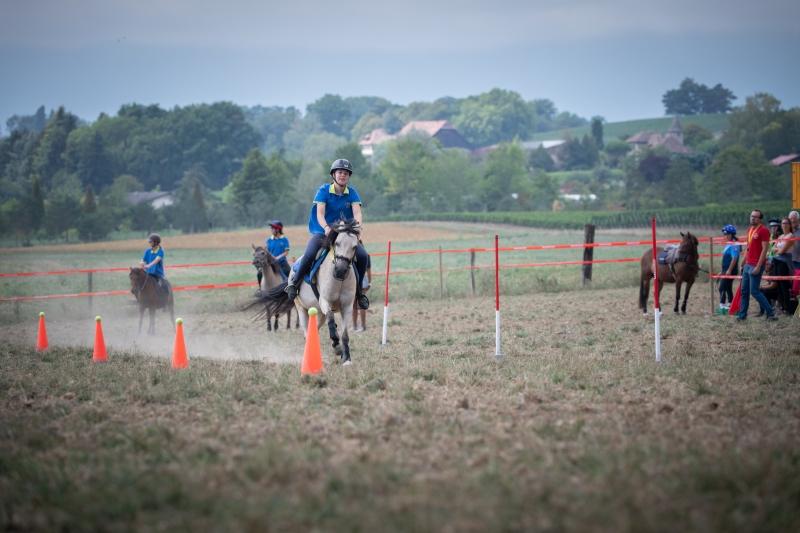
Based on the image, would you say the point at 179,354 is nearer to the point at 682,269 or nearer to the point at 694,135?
the point at 682,269

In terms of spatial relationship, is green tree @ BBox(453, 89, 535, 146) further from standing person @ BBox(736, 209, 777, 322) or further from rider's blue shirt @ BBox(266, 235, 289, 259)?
standing person @ BBox(736, 209, 777, 322)

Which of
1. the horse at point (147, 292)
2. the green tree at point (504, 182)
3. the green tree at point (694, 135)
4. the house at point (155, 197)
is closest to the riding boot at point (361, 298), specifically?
the horse at point (147, 292)

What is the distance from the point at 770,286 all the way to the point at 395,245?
129 feet

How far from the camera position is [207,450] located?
258 inches

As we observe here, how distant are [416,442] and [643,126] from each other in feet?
→ 618

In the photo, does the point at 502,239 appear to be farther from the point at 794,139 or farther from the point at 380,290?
the point at 794,139

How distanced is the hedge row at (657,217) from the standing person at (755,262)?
35845 millimetres

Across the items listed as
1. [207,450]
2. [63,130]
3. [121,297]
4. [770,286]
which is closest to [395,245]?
[121,297]

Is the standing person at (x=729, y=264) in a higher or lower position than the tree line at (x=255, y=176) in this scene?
lower

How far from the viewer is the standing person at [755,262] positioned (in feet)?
49.4

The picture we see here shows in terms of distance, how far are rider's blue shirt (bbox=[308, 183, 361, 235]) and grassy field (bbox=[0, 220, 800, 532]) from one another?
213 centimetres

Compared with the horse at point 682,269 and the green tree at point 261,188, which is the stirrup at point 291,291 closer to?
the horse at point 682,269

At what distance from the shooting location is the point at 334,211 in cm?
1181

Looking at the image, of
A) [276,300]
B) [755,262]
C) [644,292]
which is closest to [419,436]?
[276,300]
